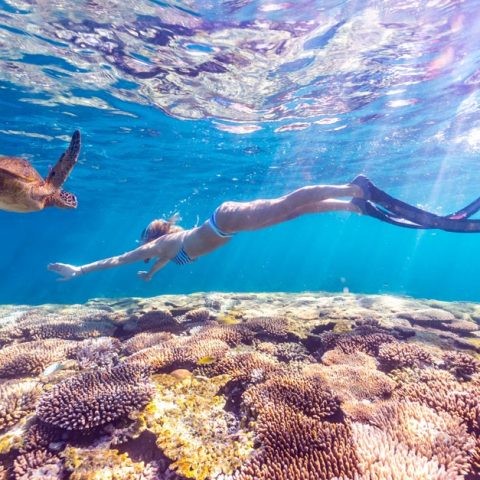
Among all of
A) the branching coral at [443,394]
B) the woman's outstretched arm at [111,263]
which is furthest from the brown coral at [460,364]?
the woman's outstretched arm at [111,263]

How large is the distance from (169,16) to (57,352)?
430 inches

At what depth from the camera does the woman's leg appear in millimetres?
6613

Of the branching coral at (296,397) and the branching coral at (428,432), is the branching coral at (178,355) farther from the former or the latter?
the branching coral at (428,432)

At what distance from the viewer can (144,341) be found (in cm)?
621

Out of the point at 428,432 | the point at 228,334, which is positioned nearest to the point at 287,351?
the point at 228,334

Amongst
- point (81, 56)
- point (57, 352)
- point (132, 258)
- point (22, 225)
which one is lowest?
point (22, 225)

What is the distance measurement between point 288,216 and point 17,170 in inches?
192

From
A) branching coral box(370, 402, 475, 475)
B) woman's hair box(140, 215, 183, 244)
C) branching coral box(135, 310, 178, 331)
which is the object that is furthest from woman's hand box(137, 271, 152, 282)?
branching coral box(370, 402, 475, 475)

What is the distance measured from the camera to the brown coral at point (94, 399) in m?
3.60

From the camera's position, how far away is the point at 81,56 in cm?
1330

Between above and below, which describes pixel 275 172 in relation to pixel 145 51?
below

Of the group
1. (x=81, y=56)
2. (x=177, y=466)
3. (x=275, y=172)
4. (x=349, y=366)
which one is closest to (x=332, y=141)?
(x=275, y=172)

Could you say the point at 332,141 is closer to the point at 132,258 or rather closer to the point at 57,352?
the point at 132,258

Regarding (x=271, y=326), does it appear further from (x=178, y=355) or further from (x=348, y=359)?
(x=178, y=355)
